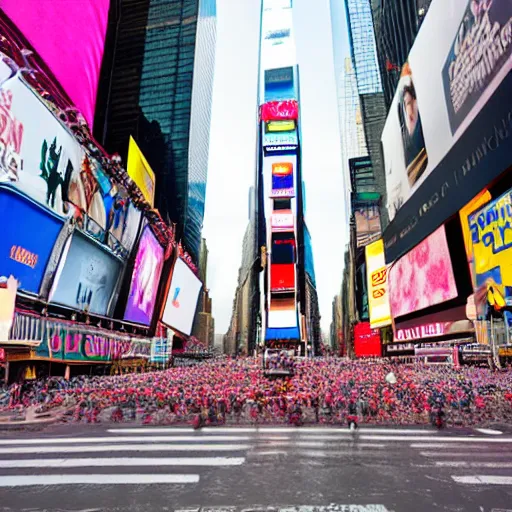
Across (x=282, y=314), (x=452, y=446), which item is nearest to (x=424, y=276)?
(x=452, y=446)

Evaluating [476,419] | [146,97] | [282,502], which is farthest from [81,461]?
[146,97]

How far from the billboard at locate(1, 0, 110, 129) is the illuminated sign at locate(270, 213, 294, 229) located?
55928mm

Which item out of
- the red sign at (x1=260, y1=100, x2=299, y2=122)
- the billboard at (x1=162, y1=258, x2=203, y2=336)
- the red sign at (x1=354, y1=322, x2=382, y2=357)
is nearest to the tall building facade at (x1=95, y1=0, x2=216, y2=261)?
the red sign at (x1=260, y1=100, x2=299, y2=122)

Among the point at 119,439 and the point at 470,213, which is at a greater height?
the point at 470,213

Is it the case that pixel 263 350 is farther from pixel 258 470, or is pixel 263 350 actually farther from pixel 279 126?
pixel 279 126

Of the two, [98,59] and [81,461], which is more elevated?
[98,59]

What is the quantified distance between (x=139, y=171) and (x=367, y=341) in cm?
5523

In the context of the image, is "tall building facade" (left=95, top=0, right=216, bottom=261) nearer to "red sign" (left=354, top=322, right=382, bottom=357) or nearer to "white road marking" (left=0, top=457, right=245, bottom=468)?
"red sign" (left=354, top=322, right=382, bottom=357)

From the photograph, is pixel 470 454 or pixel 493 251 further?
pixel 493 251

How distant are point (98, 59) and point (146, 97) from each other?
2575 inches

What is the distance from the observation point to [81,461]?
8.20 meters

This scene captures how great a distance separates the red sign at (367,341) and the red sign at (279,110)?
152 feet

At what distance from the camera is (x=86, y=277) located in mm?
28469

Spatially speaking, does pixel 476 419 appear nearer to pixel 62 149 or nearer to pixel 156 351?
pixel 62 149
